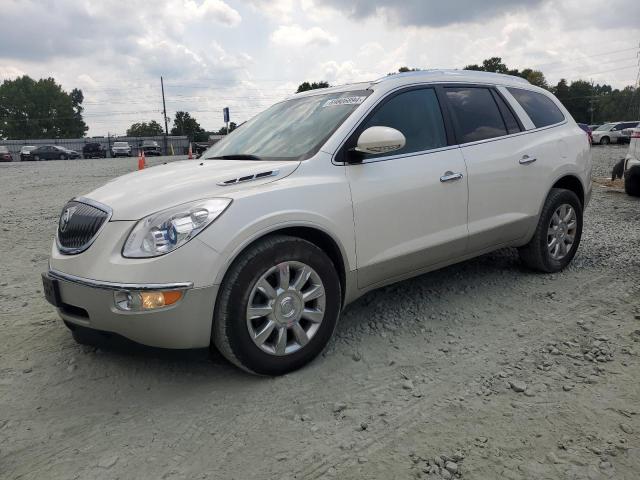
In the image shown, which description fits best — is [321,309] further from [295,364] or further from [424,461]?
[424,461]

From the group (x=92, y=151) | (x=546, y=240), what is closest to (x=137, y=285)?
(x=546, y=240)

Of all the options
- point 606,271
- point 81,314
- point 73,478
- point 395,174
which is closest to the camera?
point 73,478

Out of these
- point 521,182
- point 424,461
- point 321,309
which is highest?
point 521,182

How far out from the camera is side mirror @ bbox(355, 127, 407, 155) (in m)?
3.20

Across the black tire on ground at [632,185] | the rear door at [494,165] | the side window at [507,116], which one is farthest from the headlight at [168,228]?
the black tire on ground at [632,185]

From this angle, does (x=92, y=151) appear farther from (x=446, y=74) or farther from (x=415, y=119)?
(x=415, y=119)

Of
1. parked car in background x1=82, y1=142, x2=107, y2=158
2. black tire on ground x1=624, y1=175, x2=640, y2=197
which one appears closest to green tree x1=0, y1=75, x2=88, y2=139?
parked car in background x1=82, y1=142, x2=107, y2=158

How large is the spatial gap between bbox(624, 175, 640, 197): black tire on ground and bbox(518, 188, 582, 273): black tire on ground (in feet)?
17.5

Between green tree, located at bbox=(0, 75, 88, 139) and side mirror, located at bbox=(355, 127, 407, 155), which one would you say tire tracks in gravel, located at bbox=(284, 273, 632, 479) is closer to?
side mirror, located at bbox=(355, 127, 407, 155)

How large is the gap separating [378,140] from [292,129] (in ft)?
2.73

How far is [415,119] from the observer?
12.5ft

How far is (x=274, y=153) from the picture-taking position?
356cm

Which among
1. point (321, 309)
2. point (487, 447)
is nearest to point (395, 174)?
point (321, 309)

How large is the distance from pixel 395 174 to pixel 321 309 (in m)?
1.05
